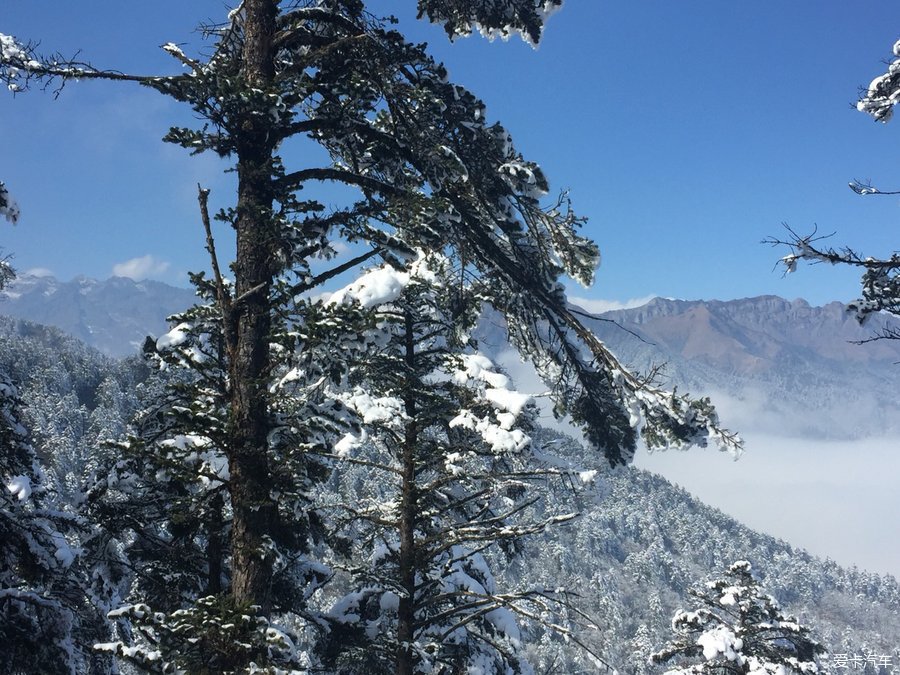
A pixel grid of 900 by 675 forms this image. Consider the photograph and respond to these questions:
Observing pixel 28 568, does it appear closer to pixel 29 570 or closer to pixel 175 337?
pixel 29 570

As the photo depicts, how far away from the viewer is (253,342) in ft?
16.0

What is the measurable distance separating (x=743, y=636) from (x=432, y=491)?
1126cm

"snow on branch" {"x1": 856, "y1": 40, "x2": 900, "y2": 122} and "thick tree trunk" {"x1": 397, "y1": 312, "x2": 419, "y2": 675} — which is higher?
"snow on branch" {"x1": 856, "y1": 40, "x2": 900, "y2": 122}

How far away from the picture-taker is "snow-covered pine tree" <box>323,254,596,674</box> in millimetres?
8406

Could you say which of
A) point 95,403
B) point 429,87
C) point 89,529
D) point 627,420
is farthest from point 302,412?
point 95,403

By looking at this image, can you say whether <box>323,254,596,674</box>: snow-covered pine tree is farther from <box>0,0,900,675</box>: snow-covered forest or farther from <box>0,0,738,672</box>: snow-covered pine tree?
<box>0,0,738,672</box>: snow-covered pine tree

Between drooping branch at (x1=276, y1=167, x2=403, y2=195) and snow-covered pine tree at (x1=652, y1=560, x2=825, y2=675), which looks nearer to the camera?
drooping branch at (x1=276, y1=167, x2=403, y2=195)

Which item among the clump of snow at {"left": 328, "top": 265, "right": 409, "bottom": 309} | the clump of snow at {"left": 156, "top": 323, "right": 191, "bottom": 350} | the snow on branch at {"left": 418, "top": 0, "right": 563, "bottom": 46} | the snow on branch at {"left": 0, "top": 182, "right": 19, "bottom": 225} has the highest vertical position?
the snow on branch at {"left": 418, "top": 0, "right": 563, "bottom": 46}

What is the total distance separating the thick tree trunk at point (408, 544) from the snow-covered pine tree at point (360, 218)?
163 inches

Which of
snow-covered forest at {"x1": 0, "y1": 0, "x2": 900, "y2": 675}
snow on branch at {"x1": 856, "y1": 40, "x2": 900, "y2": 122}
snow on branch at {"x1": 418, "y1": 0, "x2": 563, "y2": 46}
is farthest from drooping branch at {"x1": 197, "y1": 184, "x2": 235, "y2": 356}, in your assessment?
snow on branch at {"x1": 856, "y1": 40, "x2": 900, "y2": 122}

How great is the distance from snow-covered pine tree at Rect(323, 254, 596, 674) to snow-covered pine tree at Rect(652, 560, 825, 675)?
7.32 meters

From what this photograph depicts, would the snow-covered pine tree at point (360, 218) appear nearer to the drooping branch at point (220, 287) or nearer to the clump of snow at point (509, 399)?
the drooping branch at point (220, 287)

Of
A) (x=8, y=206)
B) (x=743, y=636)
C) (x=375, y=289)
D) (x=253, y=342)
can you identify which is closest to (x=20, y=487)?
(x=8, y=206)

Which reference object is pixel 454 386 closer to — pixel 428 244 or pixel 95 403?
pixel 428 244
